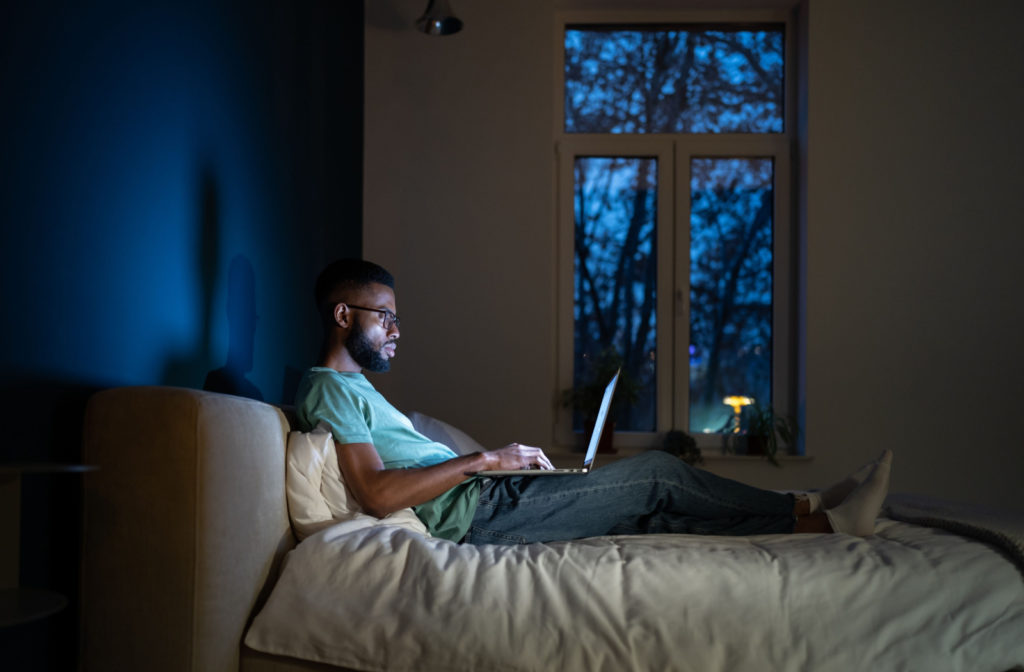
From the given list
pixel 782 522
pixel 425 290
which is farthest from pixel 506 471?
pixel 425 290

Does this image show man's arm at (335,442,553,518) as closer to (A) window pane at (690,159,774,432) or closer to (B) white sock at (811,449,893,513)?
(B) white sock at (811,449,893,513)

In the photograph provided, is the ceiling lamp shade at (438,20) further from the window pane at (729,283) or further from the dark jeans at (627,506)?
the dark jeans at (627,506)

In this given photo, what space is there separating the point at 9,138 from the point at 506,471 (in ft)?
3.85

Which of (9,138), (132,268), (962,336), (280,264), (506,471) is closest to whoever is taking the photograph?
(9,138)

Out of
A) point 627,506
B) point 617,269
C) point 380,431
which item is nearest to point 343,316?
point 380,431

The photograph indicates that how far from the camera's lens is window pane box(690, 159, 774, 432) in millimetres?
4312

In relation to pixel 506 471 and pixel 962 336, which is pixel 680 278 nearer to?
pixel 962 336

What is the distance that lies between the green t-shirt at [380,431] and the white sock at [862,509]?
87 cm

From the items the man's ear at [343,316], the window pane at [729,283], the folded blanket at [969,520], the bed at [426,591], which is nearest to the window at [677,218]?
the window pane at [729,283]

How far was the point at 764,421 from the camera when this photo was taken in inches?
161

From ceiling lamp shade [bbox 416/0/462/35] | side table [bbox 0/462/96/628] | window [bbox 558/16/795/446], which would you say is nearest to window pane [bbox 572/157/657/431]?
window [bbox 558/16/795/446]

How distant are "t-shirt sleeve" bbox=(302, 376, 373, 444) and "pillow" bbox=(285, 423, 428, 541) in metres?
0.03

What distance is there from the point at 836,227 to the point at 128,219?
11.1 feet

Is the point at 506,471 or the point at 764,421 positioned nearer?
the point at 506,471
